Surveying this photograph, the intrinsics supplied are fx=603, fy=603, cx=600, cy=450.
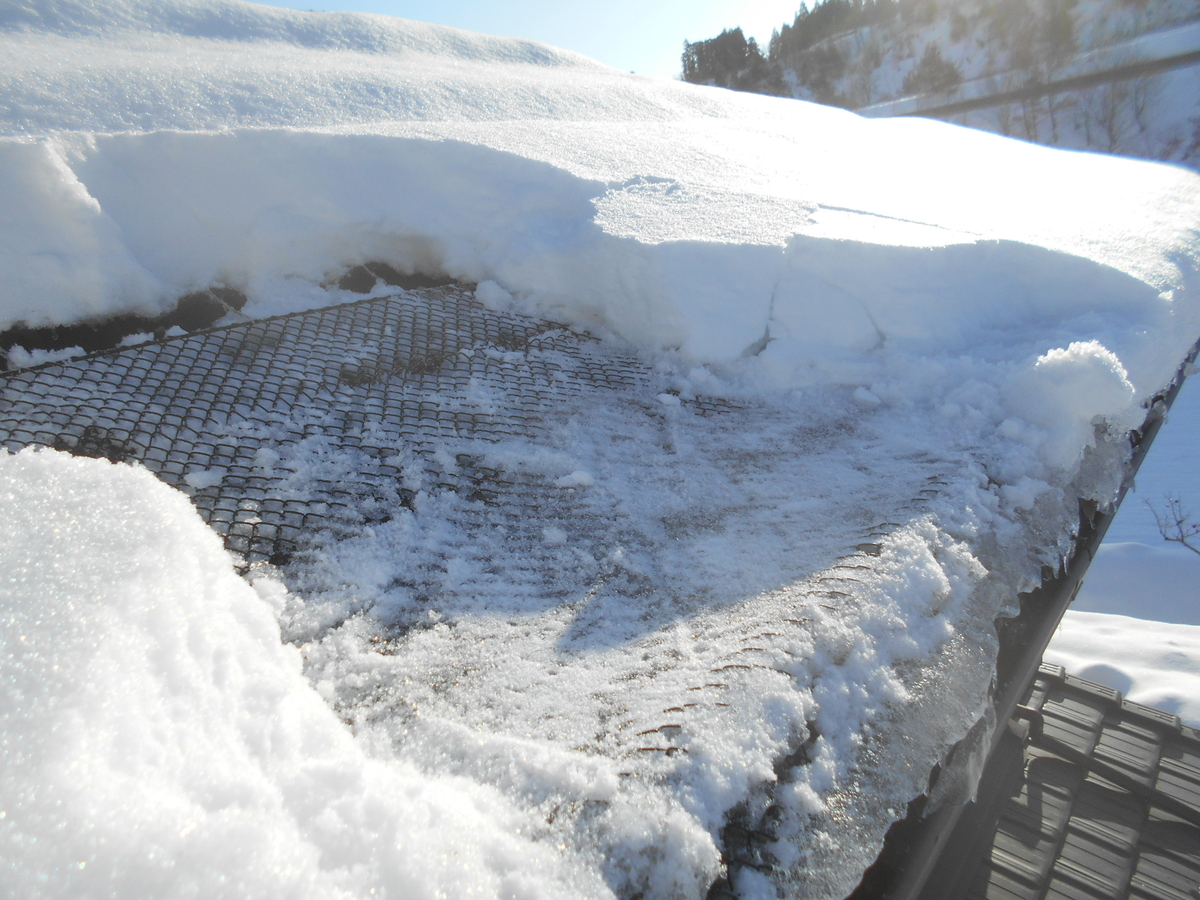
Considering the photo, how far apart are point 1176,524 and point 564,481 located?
1017cm

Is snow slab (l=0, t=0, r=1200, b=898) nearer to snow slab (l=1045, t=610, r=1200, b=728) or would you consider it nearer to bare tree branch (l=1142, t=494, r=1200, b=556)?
snow slab (l=1045, t=610, r=1200, b=728)

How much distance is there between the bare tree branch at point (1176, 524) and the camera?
7828 mm

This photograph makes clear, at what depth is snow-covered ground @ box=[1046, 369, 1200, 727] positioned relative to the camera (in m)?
4.65

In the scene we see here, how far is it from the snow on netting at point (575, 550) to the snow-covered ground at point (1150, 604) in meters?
4.37

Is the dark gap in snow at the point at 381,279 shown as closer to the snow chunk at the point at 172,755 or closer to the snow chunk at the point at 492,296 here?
the snow chunk at the point at 492,296

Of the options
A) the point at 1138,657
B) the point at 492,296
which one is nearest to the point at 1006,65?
the point at 1138,657

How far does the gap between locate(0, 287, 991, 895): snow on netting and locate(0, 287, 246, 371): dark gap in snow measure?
0.70ft

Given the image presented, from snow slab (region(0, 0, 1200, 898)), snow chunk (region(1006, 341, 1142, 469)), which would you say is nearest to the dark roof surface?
snow chunk (region(1006, 341, 1142, 469))

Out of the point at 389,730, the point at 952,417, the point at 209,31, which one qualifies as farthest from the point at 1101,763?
the point at 209,31

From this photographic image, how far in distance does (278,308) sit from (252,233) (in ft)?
0.85

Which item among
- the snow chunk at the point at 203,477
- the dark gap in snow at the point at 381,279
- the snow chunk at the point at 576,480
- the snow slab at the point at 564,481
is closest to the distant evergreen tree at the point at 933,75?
the snow slab at the point at 564,481

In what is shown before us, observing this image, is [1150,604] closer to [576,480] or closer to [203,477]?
[576,480]

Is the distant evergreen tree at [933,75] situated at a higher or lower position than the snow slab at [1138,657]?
higher

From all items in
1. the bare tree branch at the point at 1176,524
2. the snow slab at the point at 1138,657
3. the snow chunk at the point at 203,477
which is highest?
the snow chunk at the point at 203,477
